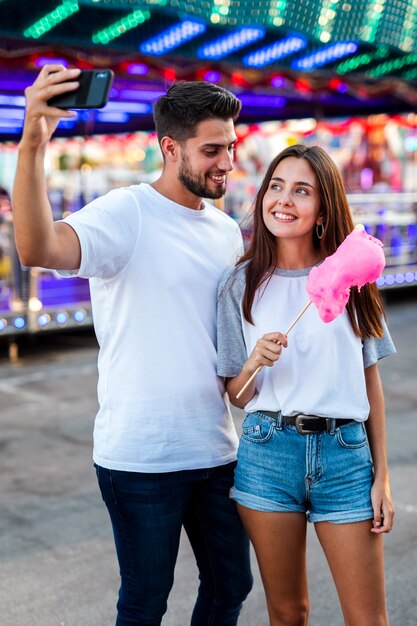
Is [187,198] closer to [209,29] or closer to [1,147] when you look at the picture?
[209,29]

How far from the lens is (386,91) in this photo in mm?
12727

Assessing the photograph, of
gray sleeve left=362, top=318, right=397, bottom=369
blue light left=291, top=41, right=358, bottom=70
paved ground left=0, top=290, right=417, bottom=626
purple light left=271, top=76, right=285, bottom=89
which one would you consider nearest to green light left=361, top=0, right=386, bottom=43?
blue light left=291, top=41, right=358, bottom=70

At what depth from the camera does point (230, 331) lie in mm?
2488

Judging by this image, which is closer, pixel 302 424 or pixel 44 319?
pixel 302 424

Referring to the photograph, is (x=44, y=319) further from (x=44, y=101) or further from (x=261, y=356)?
A: (x=44, y=101)

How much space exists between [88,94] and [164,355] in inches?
31.8

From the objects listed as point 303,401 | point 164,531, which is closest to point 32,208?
point 303,401

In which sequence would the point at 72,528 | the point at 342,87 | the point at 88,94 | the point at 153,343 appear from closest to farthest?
the point at 88,94 → the point at 153,343 → the point at 72,528 → the point at 342,87

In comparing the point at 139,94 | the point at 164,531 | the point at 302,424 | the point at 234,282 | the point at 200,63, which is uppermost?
the point at 200,63

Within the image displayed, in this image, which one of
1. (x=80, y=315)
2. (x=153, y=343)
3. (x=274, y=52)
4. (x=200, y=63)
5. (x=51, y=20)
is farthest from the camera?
(x=274, y=52)

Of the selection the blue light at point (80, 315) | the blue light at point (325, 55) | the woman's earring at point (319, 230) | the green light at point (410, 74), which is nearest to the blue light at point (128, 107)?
the blue light at point (325, 55)

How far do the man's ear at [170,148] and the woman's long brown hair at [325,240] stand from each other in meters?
0.29

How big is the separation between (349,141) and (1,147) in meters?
16.5

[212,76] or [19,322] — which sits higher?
[212,76]
